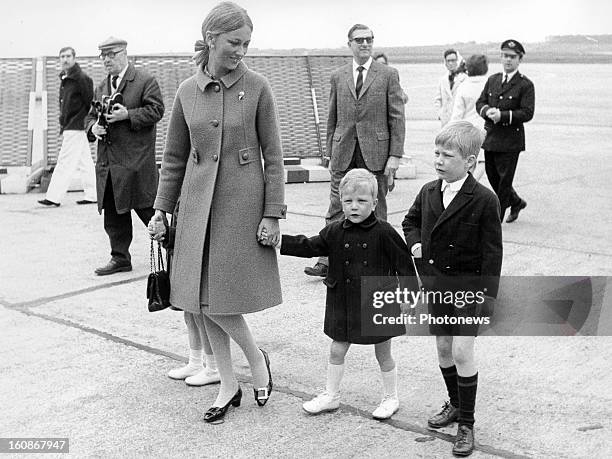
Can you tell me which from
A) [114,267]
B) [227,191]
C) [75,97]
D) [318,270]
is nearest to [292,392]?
[227,191]

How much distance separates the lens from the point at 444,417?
4.08 meters

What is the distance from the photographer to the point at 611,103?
901 inches

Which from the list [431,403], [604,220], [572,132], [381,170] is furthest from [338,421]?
[572,132]

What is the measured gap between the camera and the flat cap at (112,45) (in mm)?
6668

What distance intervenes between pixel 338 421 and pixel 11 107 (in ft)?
27.8

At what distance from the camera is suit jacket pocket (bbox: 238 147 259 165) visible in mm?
4105

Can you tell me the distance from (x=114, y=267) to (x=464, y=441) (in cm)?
383

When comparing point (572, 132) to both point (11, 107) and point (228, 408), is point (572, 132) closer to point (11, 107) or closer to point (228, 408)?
point (11, 107)

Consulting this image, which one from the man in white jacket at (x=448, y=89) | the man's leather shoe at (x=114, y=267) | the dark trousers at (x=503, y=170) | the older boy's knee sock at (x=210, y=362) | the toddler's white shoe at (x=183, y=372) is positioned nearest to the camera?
the older boy's knee sock at (x=210, y=362)

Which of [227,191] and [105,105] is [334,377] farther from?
[105,105]

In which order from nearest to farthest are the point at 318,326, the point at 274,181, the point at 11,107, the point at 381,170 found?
the point at 274,181
the point at 318,326
the point at 381,170
the point at 11,107

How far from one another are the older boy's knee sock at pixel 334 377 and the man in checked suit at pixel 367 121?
243 centimetres

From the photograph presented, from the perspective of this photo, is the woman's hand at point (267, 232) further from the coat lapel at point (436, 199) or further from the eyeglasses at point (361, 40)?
the eyeglasses at point (361, 40)

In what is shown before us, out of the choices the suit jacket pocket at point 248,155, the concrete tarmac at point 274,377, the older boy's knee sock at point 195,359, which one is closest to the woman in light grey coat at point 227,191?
the suit jacket pocket at point 248,155
